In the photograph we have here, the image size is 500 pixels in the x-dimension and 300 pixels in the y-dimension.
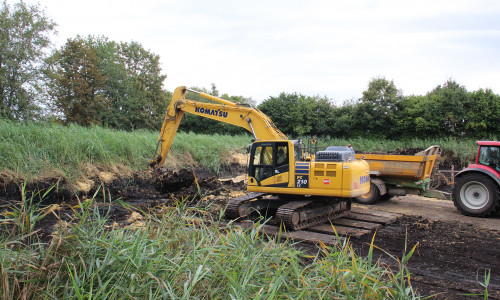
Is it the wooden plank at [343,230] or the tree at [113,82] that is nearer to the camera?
the wooden plank at [343,230]

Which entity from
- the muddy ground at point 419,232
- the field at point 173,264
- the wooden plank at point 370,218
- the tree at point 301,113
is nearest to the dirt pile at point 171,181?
the muddy ground at point 419,232

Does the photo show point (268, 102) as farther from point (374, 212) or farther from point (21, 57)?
point (374, 212)

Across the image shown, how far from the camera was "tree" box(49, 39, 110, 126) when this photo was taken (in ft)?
92.0

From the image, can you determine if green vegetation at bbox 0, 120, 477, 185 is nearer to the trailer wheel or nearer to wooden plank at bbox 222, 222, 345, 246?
wooden plank at bbox 222, 222, 345, 246

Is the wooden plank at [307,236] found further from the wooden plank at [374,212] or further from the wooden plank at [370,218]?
the wooden plank at [374,212]

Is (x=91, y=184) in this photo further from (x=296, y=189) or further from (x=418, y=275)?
(x=418, y=275)

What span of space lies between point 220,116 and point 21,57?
2116 cm

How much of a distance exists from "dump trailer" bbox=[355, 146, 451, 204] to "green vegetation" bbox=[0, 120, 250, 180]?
725 centimetres

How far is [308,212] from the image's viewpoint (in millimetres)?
7180

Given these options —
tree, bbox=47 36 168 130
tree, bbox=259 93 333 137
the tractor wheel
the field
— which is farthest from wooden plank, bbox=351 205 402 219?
tree, bbox=47 36 168 130

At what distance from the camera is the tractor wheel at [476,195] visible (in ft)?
26.2

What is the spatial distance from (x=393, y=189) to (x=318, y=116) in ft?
65.9

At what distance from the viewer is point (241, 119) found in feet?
29.8

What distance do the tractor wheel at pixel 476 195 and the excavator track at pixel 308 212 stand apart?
2.60 meters
